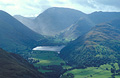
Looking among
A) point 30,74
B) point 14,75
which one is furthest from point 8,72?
point 30,74

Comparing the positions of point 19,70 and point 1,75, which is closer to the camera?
point 1,75

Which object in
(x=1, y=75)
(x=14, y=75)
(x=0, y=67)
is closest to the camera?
(x=1, y=75)

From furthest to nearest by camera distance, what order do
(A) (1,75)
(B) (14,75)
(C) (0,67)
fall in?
(C) (0,67) < (B) (14,75) < (A) (1,75)

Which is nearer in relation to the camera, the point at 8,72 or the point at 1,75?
the point at 1,75

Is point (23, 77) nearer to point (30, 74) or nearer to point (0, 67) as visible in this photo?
point (30, 74)

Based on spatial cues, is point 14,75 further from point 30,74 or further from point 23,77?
point 30,74

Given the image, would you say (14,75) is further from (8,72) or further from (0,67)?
(0,67)

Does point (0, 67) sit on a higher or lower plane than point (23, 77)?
higher

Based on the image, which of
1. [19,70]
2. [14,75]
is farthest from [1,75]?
[19,70]
